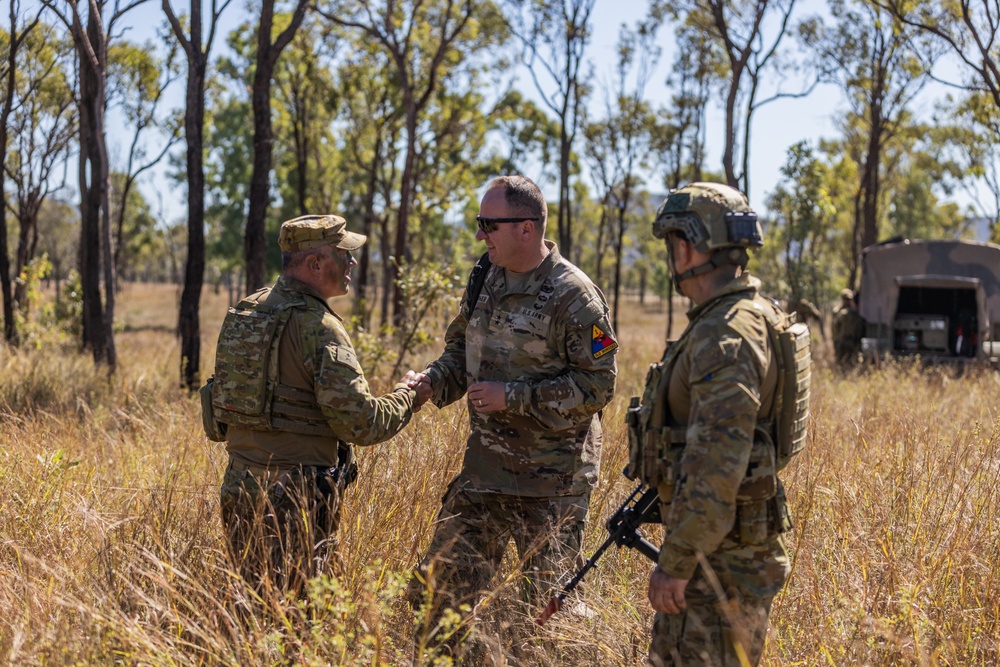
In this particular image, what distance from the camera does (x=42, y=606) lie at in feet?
9.52

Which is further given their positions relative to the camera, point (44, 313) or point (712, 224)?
point (44, 313)

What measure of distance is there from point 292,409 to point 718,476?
168cm

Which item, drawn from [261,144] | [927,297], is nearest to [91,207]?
[261,144]

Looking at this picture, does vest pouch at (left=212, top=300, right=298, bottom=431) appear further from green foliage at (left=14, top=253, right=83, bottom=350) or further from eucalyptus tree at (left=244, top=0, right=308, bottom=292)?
green foliage at (left=14, top=253, right=83, bottom=350)

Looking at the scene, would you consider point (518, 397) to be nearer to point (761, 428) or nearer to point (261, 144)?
point (761, 428)

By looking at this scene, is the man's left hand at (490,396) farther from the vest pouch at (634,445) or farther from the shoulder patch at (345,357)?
the vest pouch at (634,445)

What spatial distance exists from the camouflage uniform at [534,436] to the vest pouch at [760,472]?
98 centimetres

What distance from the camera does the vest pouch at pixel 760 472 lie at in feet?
7.70

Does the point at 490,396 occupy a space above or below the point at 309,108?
below

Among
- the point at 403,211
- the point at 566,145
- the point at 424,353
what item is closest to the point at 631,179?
the point at 566,145

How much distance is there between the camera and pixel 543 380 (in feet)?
11.0

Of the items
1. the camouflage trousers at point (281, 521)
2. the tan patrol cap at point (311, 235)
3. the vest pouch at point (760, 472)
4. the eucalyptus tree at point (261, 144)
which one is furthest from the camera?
the eucalyptus tree at point (261, 144)

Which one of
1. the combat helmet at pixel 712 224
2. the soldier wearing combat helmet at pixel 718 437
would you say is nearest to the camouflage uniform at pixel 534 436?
the soldier wearing combat helmet at pixel 718 437

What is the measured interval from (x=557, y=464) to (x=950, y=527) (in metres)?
Result: 1.64
